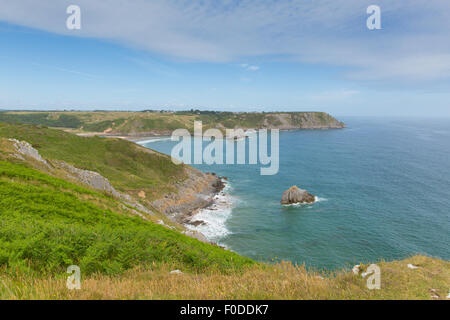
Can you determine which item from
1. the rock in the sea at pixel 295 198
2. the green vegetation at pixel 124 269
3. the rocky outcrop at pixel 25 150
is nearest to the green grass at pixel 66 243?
the green vegetation at pixel 124 269

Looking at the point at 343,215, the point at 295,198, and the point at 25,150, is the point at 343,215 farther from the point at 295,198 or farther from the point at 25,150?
the point at 25,150

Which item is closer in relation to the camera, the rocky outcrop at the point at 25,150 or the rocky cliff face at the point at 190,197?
the rocky outcrop at the point at 25,150

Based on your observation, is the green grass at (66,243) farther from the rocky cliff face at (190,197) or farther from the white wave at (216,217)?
the rocky cliff face at (190,197)

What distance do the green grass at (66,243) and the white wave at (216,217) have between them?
964 inches

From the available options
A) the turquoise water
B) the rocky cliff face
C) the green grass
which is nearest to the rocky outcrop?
the green grass

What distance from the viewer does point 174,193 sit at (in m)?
51.5

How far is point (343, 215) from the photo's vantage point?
42906mm

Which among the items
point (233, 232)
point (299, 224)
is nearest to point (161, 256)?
point (233, 232)

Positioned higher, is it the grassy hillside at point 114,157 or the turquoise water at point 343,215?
the grassy hillside at point 114,157

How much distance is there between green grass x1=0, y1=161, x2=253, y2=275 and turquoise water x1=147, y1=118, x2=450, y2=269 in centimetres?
1634

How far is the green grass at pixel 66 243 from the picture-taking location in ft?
25.0

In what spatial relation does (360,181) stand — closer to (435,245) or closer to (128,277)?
(435,245)
